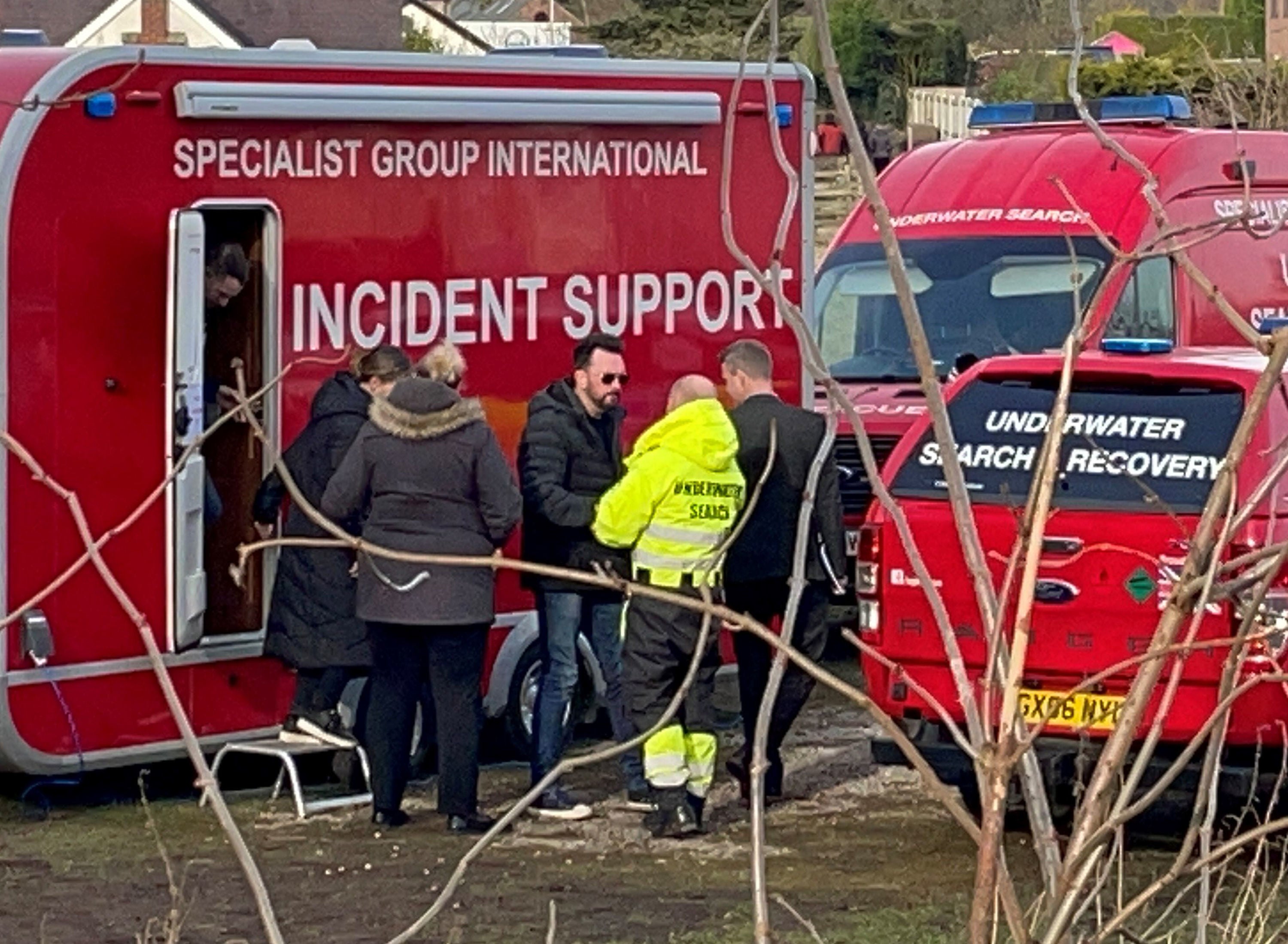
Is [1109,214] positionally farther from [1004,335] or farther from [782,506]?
[782,506]

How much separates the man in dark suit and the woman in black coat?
1208mm

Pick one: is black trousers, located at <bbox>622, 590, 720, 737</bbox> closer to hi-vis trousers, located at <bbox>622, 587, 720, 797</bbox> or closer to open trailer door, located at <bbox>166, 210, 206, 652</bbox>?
hi-vis trousers, located at <bbox>622, 587, 720, 797</bbox>

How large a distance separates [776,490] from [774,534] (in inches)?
6.4

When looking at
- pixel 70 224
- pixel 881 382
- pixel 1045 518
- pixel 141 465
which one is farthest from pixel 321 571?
pixel 1045 518

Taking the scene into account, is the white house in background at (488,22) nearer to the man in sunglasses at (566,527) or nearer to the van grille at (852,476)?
the van grille at (852,476)

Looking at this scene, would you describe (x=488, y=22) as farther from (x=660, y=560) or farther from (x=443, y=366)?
(x=660, y=560)

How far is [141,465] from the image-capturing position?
9234mm

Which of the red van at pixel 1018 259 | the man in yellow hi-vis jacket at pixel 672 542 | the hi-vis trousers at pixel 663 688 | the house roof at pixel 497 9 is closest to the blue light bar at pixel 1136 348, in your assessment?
the man in yellow hi-vis jacket at pixel 672 542

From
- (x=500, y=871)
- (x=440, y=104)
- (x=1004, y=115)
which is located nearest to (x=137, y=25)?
(x=1004, y=115)

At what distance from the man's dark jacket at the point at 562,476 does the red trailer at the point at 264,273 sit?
625mm

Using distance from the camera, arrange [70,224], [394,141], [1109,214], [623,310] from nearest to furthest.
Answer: [70,224] < [394,141] < [623,310] < [1109,214]

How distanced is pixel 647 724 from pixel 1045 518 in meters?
6.57

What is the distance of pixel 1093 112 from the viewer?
1384 cm

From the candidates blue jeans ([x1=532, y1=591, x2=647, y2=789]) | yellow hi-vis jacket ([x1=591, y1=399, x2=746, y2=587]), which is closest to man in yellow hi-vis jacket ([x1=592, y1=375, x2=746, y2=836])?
yellow hi-vis jacket ([x1=591, y1=399, x2=746, y2=587])
